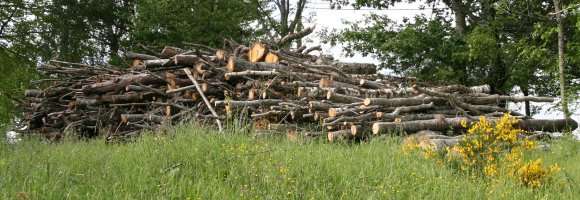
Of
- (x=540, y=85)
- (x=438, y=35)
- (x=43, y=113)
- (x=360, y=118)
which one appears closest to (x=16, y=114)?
(x=43, y=113)

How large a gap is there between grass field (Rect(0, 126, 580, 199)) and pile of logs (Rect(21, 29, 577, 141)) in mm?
1825

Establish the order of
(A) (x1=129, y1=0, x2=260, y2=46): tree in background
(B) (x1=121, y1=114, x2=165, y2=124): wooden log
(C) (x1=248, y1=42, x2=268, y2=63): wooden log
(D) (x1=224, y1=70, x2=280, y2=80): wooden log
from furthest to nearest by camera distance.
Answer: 1. (A) (x1=129, y1=0, x2=260, y2=46): tree in background
2. (C) (x1=248, y1=42, x2=268, y2=63): wooden log
3. (B) (x1=121, y1=114, x2=165, y2=124): wooden log
4. (D) (x1=224, y1=70, x2=280, y2=80): wooden log

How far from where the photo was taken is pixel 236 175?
15.8ft

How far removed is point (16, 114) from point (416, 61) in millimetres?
12296

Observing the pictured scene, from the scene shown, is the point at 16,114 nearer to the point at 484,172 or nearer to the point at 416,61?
the point at 416,61

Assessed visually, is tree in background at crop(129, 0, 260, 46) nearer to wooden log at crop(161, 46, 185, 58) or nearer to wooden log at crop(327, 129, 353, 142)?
wooden log at crop(161, 46, 185, 58)

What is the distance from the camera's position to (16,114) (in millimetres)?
15953

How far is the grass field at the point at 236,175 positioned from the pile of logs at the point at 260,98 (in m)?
1.83

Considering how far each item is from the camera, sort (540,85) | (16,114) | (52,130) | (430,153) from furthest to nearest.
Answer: (540,85)
(16,114)
(52,130)
(430,153)

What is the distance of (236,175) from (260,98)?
458 centimetres

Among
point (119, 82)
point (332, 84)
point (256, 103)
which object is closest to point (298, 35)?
point (332, 84)

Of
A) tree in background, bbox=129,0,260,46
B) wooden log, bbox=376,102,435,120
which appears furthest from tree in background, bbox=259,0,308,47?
wooden log, bbox=376,102,435,120

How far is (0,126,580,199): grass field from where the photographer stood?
4.21 metres

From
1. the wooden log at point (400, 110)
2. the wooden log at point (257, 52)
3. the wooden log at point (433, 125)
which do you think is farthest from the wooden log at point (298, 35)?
the wooden log at point (433, 125)
